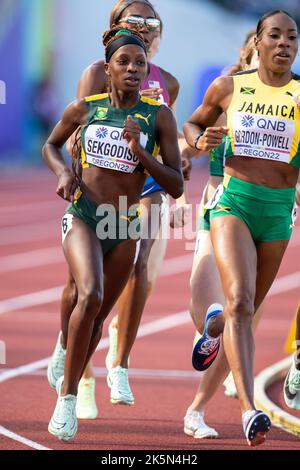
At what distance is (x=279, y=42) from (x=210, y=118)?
0.60 m

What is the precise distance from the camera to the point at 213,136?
5953 millimetres

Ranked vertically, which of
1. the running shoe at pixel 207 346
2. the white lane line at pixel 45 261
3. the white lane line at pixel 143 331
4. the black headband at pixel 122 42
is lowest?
the white lane line at pixel 45 261

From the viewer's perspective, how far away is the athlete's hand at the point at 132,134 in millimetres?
6039

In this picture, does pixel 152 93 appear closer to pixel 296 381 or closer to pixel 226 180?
pixel 226 180

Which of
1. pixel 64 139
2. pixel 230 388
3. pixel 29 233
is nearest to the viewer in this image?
pixel 64 139

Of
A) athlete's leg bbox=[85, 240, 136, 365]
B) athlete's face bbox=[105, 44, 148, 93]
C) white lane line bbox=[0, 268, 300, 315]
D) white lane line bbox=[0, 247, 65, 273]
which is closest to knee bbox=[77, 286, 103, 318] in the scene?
athlete's leg bbox=[85, 240, 136, 365]

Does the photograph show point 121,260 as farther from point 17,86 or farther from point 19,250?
point 17,86

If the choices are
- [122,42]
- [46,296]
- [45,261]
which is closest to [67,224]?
[122,42]

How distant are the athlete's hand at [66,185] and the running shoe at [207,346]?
3.52 feet

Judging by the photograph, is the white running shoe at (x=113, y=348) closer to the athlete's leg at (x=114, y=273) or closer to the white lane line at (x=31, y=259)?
the athlete's leg at (x=114, y=273)

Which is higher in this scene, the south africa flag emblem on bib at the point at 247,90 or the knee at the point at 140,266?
the south africa flag emblem on bib at the point at 247,90

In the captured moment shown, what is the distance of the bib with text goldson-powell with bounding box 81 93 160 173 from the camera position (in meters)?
6.21

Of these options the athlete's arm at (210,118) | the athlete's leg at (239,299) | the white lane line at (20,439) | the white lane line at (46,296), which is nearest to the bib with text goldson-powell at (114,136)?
the athlete's arm at (210,118)

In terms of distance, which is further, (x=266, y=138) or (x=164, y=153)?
(x=164, y=153)
